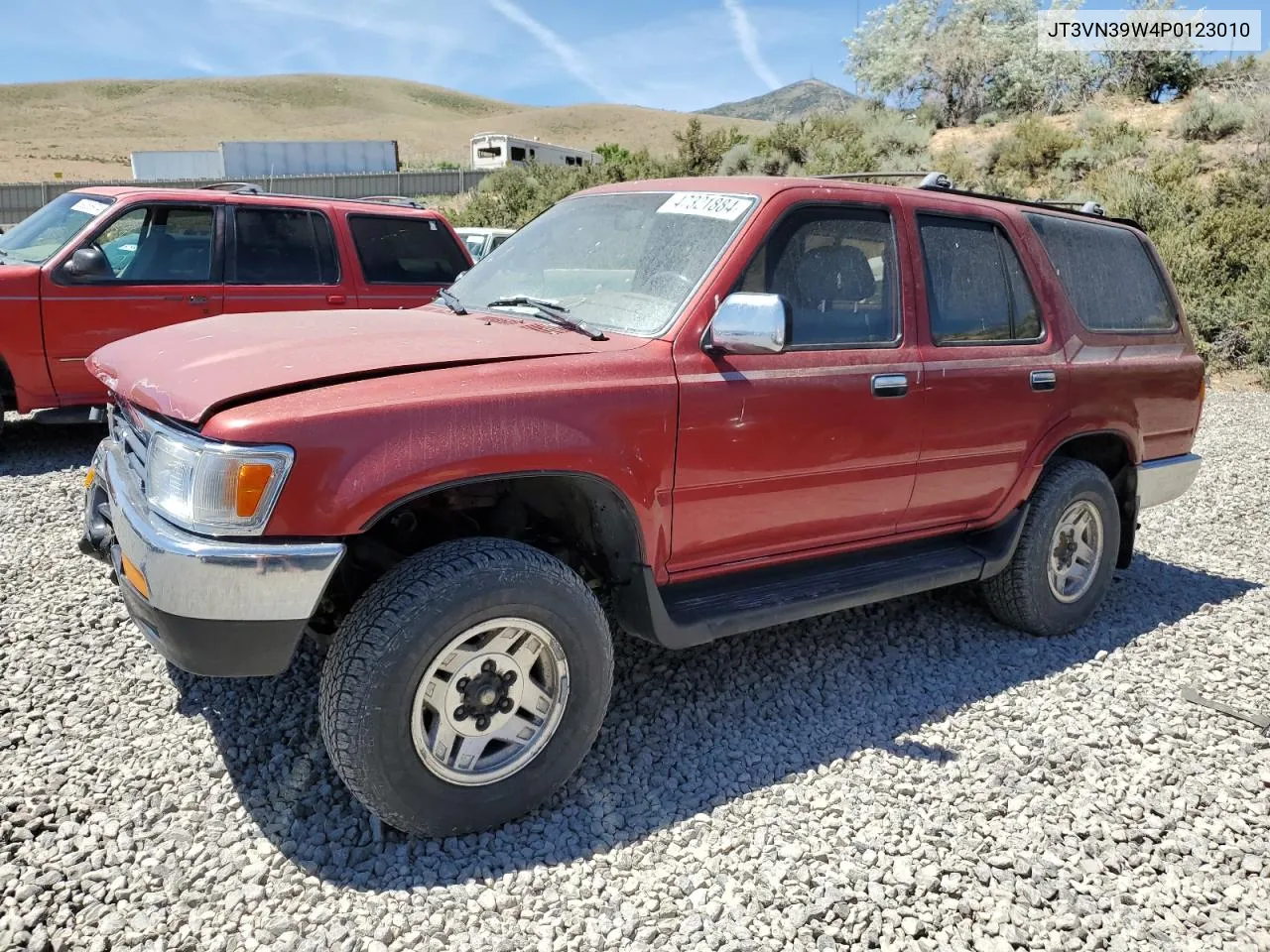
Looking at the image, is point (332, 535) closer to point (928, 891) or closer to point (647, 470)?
point (647, 470)

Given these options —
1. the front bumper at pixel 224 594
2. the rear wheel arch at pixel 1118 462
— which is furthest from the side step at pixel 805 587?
the front bumper at pixel 224 594

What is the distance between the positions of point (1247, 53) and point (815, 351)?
28.7 meters

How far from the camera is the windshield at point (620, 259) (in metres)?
3.18

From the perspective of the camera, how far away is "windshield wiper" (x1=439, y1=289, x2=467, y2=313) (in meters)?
3.55

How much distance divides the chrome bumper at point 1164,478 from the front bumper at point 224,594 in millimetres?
3985

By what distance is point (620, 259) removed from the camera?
3385 millimetres

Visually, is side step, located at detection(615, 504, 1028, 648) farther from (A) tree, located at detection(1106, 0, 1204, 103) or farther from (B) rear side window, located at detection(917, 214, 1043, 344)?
(A) tree, located at detection(1106, 0, 1204, 103)

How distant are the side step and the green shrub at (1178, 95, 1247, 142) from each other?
20.5 m

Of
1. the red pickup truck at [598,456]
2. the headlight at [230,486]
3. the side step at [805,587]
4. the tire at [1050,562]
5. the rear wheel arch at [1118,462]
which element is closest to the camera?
the headlight at [230,486]

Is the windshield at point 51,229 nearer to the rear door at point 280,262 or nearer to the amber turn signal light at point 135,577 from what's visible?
the rear door at point 280,262

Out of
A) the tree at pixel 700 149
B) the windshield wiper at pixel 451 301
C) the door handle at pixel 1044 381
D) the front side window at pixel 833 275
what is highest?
the tree at pixel 700 149

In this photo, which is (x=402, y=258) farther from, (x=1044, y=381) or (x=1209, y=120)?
(x=1209, y=120)

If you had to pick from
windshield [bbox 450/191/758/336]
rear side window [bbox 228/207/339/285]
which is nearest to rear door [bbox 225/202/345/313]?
rear side window [bbox 228/207/339/285]

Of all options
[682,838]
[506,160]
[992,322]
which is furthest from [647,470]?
[506,160]
